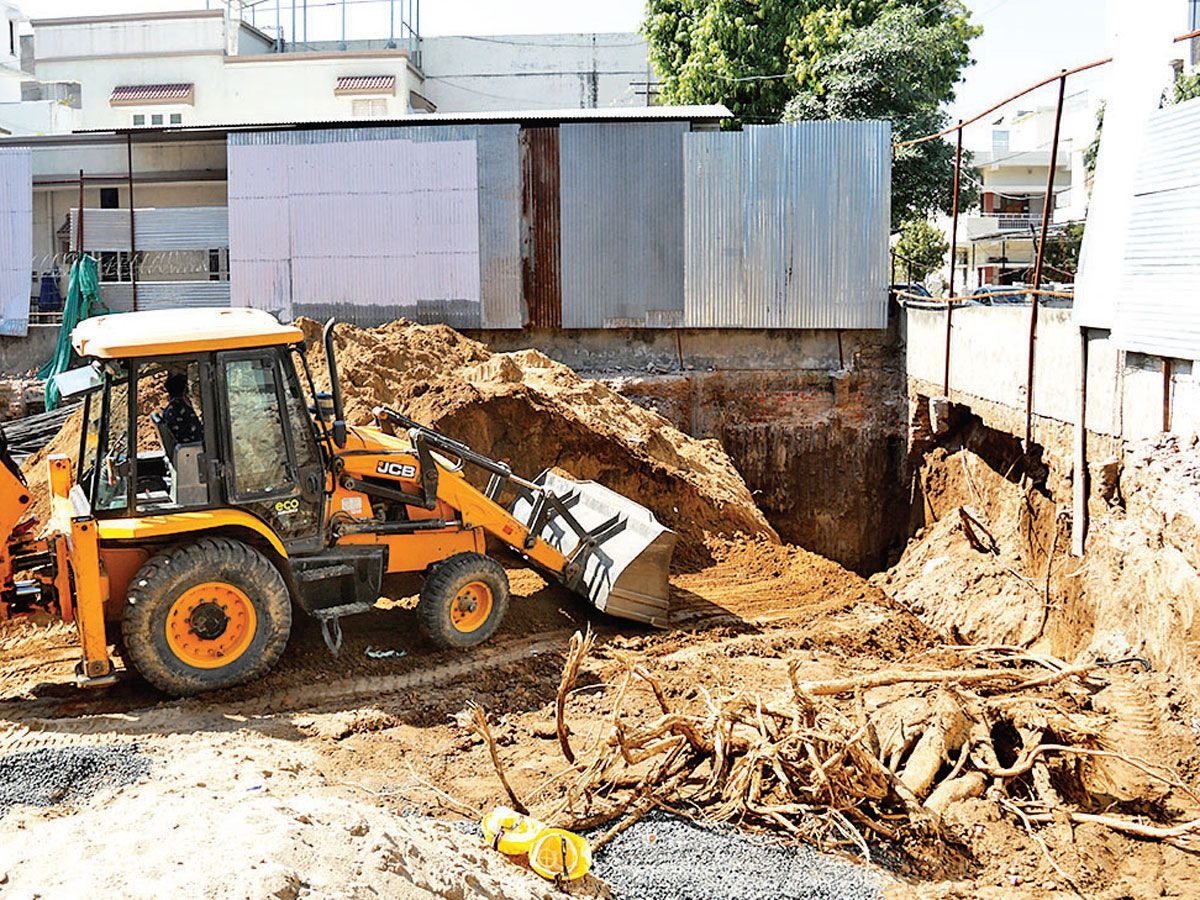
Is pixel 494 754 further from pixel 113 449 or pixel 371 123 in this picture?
pixel 371 123

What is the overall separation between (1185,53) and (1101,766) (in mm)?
27488

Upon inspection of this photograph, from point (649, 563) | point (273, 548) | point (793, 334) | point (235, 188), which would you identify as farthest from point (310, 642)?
point (235, 188)

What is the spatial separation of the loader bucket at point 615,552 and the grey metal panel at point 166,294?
46.9ft

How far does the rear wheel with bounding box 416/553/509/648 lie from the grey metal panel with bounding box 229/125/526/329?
1244 cm

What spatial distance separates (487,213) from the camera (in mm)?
22172

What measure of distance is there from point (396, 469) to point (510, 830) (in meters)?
4.32

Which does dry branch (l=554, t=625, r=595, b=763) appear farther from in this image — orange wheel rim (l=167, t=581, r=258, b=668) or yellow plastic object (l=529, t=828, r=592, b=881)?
orange wheel rim (l=167, t=581, r=258, b=668)

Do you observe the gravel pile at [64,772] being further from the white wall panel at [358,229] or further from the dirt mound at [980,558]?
the white wall panel at [358,229]

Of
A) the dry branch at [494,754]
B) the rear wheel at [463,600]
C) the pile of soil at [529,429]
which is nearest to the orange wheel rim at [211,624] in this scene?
the rear wheel at [463,600]

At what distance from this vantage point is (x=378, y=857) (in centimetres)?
515

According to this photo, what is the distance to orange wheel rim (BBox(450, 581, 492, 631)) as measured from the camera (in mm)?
10172

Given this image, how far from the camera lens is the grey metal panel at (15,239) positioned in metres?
23.4

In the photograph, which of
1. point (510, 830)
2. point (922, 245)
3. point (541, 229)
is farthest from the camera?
point (922, 245)

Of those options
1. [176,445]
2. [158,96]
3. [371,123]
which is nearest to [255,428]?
[176,445]
